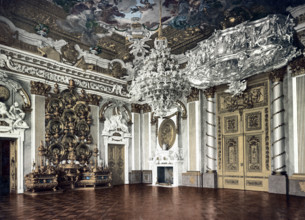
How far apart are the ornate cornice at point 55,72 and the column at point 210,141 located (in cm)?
429

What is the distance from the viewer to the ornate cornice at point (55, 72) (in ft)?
31.6

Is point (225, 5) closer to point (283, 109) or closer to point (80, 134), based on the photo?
point (283, 109)

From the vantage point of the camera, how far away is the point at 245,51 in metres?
7.91

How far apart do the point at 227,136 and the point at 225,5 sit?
4877 mm

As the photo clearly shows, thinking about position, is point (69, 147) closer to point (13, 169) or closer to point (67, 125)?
point (67, 125)

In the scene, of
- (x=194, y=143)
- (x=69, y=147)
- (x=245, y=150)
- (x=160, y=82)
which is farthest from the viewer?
(x=194, y=143)

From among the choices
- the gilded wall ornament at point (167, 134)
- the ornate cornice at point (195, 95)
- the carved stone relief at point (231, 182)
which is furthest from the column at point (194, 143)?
the carved stone relief at point (231, 182)

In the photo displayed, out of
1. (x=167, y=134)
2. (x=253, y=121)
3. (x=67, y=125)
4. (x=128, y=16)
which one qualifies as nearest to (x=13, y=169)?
(x=67, y=125)

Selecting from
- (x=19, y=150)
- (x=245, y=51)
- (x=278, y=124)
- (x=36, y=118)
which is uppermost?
(x=245, y=51)

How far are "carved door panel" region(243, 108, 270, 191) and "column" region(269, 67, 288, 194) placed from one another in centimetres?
36

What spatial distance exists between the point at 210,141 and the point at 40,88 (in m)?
6.76

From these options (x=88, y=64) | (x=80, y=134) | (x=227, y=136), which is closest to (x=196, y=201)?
(x=227, y=136)

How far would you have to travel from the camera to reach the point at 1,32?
9336 mm

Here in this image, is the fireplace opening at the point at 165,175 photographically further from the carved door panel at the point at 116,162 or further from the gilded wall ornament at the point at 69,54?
the gilded wall ornament at the point at 69,54
